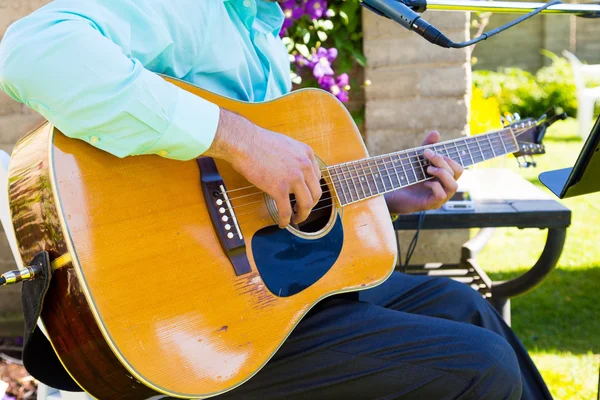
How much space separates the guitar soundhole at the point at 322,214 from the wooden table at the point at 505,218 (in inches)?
28.9

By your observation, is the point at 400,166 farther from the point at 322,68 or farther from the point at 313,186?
the point at 322,68

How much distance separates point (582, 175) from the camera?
142 centimetres

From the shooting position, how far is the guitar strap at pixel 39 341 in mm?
1169

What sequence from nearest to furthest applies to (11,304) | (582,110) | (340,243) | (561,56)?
1. (340,243)
2. (11,304)
3. (582,110)
4. (561,56)

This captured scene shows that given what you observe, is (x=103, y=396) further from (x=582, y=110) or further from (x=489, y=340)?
(x=582, y=110)

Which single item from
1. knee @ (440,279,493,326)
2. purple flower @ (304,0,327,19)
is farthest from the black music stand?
purple flower @ (304,0,327,19)

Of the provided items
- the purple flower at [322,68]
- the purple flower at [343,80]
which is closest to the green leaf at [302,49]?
the purple flower at [322,68]

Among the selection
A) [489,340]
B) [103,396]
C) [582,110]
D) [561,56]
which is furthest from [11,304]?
[561,56]

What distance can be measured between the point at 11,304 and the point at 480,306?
211 cm

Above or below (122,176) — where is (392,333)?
below

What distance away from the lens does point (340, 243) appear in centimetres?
160

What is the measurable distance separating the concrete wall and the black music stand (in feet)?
4.78

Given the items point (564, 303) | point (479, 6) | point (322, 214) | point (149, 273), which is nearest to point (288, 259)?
point (322, 214)

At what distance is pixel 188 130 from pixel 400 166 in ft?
2.60
